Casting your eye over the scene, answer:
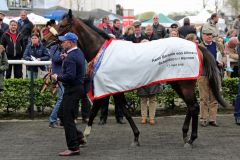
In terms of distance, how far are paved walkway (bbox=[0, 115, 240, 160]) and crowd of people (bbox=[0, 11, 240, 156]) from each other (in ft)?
1.07

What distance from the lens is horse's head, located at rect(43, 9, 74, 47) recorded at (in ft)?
27.8

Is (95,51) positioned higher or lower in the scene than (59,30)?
lower

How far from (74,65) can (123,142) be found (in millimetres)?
1921

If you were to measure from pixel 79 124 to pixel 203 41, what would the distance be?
10.3 ft

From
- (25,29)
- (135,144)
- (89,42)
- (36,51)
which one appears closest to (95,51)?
(89,42)

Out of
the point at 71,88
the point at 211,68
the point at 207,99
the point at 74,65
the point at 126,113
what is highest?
the point at 74,65

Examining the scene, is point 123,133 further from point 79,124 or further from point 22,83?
point 22,83

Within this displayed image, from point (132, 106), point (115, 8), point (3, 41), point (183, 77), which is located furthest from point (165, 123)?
point (115, 8)

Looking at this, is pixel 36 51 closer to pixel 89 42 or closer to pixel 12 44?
pixel 12 44

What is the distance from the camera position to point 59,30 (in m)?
8.52

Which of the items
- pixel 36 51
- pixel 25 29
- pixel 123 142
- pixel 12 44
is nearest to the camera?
pixel 123 142

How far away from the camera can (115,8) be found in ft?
287

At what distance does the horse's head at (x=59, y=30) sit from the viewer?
846cm

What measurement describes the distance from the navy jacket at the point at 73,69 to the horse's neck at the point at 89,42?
0.77 m
